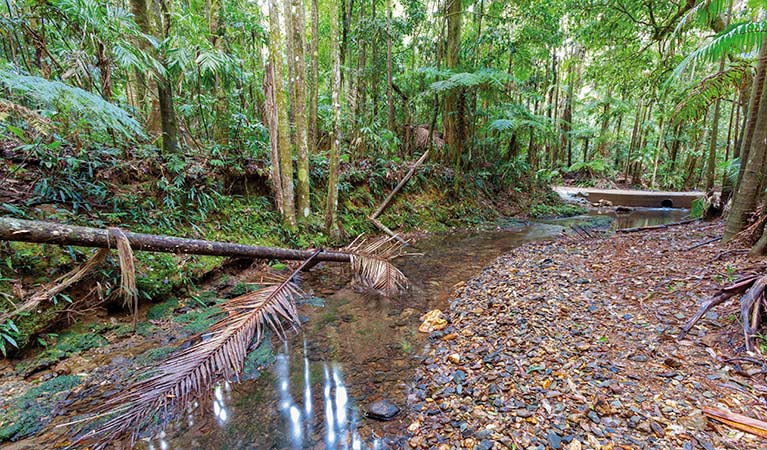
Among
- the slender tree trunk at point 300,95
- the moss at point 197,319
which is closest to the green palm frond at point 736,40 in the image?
the slender tree trunk at point 300,95

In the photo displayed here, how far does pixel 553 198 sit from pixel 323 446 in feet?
48.2

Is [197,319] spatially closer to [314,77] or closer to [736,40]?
[314,77]

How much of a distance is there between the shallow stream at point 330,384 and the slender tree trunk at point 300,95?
2.15m

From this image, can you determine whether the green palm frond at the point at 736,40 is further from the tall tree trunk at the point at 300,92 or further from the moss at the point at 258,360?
the moss at the point at 258,360

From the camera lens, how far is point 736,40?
3.69 metres

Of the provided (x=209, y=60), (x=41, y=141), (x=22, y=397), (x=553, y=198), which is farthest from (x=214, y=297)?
(x=553, y=198)

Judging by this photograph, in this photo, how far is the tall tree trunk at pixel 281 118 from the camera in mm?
5398

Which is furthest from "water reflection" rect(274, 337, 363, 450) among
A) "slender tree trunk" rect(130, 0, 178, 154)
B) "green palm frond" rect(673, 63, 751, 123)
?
"green palm frond" rect(673, 63, 751, 123)

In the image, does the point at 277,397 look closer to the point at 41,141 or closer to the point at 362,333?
the point at 362,333

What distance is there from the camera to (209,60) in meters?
4.76

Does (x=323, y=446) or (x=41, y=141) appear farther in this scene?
(x=41, y=141)

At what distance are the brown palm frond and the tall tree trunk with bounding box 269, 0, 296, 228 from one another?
11.1 feet

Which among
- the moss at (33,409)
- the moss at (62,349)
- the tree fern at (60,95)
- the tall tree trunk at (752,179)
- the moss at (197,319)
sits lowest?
the moss at (33,409)

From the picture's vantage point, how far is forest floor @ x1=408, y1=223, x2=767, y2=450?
1.94 m
